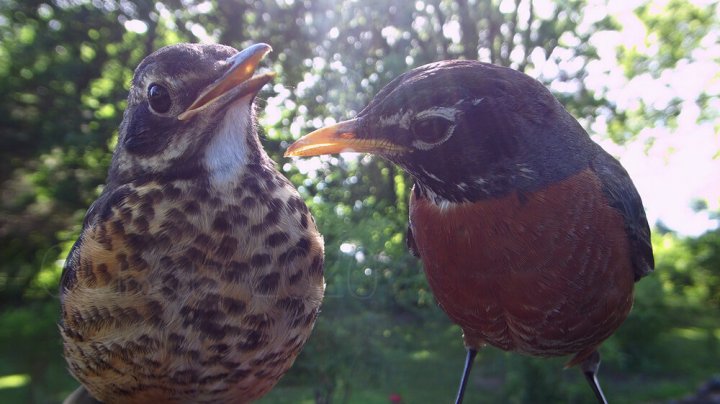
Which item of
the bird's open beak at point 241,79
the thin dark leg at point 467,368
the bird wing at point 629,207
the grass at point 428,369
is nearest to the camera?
the bird's open beak at point 241,79

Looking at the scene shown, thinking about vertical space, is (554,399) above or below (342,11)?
below

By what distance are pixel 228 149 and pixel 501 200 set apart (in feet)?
1.99

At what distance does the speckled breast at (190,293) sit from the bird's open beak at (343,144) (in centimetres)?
15

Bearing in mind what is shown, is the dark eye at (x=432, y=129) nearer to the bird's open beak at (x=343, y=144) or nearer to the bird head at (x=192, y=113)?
the bird's open beak at (x=343, y=144)

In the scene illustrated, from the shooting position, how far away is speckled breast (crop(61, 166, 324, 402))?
3.51ft

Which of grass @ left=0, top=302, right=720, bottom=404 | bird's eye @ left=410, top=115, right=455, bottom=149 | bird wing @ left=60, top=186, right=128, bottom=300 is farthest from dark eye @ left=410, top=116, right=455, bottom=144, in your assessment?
grass @ left=0, top=302, right=720, bottom=404

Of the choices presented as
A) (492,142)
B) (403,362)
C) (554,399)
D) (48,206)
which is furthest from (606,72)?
(48,206)

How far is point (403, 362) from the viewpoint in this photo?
11.2ft

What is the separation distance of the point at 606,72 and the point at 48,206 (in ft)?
17.2

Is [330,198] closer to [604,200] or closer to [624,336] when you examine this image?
[604,200]

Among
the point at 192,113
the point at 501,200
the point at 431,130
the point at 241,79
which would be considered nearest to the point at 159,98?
the point at 192,113

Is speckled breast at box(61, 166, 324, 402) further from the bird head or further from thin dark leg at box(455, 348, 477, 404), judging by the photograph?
thin dark leg at box(455, 348, 477, 404)

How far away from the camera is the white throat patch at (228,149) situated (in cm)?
117

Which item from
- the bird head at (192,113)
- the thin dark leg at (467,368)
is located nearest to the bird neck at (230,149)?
the bird head at (192,113)
